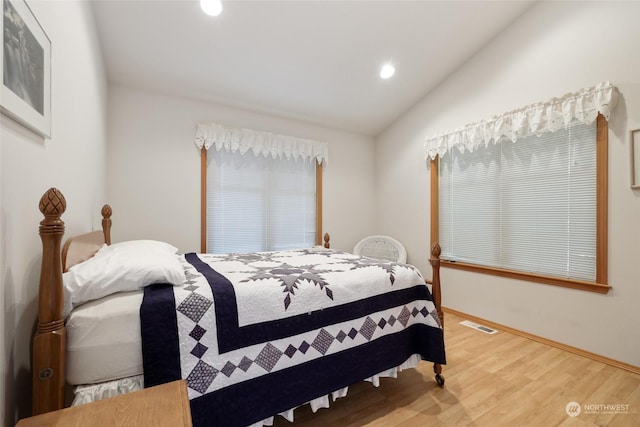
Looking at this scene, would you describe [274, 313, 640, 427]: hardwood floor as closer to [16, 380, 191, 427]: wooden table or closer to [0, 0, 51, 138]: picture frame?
[16, 380, 191, 427]: wooden table

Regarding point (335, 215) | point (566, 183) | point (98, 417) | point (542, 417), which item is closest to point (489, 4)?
point (566, 183)

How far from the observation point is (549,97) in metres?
2.47

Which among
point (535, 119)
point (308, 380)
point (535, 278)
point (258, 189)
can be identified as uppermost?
point (535, 119)

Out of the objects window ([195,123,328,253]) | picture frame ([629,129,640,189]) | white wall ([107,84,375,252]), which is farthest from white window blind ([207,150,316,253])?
picture frame ([629,129,640,189])

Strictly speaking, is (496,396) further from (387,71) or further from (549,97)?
(387,71)

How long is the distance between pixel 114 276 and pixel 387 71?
10.4ft

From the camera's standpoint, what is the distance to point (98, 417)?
0.69m

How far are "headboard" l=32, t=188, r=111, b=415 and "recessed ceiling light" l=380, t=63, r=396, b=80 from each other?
3.12 meters

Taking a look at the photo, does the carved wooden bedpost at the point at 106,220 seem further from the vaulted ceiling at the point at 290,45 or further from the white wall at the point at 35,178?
the vaulted ceiling at the point at 290,45

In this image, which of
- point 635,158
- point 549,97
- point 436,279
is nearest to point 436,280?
point 436,279

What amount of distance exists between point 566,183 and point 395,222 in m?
2.02

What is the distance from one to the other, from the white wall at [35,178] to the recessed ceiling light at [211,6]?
0.77m

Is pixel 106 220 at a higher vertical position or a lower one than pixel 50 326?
higher

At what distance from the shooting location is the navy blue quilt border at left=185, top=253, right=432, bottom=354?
1.18m
